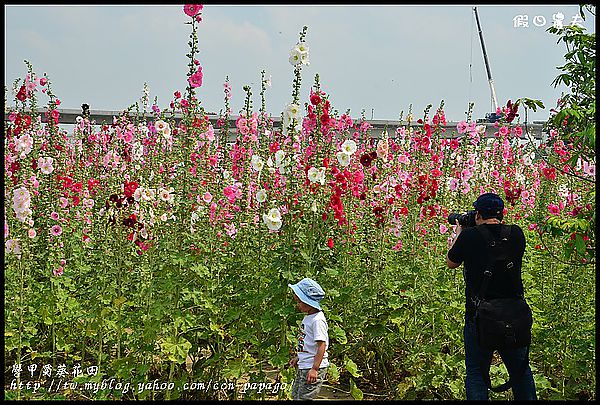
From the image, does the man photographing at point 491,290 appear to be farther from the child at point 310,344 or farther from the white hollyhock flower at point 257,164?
the white hollyhock flower at point 257,164

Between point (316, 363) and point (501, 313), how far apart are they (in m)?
1.13

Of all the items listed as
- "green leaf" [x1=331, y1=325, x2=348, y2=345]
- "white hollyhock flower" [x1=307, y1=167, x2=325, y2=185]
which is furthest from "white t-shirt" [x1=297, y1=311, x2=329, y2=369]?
"white hollyhock flower" [x1=307, y1=167, x2=325, y2=185]

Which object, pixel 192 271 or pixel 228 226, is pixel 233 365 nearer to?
pixel 192 271

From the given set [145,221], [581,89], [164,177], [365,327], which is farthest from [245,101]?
[581,89]

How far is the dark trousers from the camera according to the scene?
155 inches

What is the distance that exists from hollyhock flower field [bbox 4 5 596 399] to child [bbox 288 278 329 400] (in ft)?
0.98

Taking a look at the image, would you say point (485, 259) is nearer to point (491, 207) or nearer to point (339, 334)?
point (491, 207)

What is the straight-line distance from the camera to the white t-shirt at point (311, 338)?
3.93 m

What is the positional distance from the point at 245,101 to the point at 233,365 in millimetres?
2335

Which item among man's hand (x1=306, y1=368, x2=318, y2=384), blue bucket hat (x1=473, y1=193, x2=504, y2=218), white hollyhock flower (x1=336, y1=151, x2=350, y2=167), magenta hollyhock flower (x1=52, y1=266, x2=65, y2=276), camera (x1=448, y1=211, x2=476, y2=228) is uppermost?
white hollyhock flower (x1=336, y1=151, x2=350, y2=167)

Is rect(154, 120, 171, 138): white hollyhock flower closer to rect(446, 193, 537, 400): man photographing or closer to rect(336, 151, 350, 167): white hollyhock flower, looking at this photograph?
rect(336, 151, 350, 167): white hollyhock flower

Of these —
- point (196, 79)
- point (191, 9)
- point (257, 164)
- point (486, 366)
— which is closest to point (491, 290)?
point (486, 366)

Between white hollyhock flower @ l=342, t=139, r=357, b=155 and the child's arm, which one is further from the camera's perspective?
white hollyhock flower @ l=342, t=139, r=357, b=155

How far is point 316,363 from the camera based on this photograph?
3.86 m
